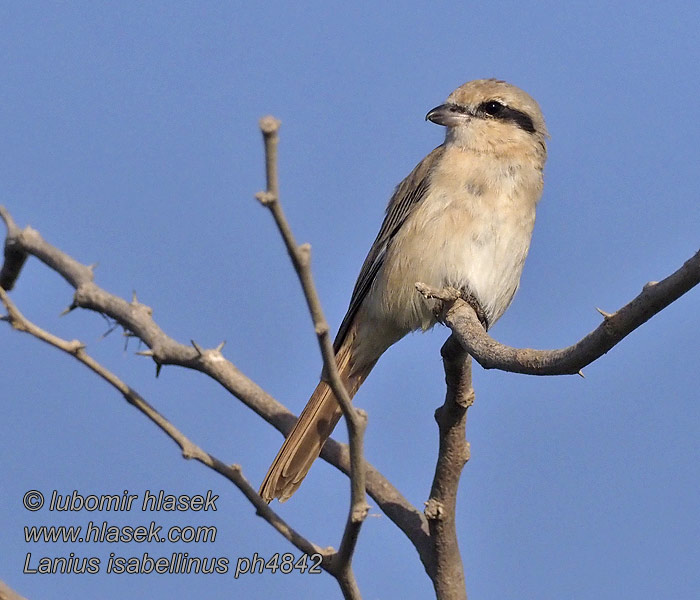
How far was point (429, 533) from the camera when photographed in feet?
→ 12.2

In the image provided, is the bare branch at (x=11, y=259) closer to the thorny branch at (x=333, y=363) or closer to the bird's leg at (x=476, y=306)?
the thorny branch at (x=333, y=363)

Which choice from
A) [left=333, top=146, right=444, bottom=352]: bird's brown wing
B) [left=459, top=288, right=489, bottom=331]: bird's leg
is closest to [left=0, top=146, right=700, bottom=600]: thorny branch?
[left=459, top=288, right=489, bottom=331]: bird's leg

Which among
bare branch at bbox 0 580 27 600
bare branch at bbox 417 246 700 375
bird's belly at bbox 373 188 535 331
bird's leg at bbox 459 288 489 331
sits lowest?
bare branch at bbox 0 580 27 600

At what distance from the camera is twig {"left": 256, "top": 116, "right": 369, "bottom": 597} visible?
198cm

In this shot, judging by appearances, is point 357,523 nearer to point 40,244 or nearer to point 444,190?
point 40,244

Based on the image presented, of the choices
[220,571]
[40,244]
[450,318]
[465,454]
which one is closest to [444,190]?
[450,318]

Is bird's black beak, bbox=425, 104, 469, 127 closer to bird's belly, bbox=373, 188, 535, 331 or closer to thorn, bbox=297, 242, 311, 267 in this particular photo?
bird's belly, bbox=373, 188, 535, 331

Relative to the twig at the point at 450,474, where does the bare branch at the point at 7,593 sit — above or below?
below

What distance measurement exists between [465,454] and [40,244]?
7.21 ft

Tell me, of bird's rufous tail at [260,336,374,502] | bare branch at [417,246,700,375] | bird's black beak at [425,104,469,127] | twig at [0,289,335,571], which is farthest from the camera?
bird's black beak at [425,104,469,127]

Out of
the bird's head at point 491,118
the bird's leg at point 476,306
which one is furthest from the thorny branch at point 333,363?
the bird's head at point 491,118

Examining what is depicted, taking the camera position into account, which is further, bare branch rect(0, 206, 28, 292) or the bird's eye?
the bird's eye

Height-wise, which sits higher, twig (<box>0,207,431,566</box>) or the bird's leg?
the bird's leg

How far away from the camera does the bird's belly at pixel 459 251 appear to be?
4.90m
